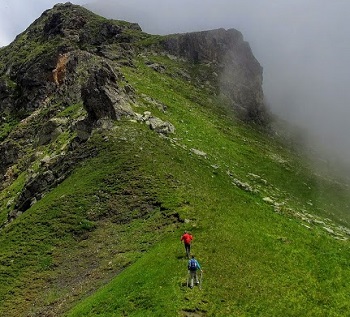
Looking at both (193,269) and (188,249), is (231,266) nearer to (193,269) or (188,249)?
(188,249)

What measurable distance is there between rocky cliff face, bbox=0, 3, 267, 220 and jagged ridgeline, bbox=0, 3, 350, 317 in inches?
20.3

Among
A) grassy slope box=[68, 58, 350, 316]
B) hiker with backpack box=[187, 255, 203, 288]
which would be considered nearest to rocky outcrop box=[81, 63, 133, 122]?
grassy slope box=[68, 58, 350, 316]

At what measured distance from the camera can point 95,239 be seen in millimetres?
45281

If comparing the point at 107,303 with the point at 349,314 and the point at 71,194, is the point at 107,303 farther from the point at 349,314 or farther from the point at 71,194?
the point at 71,194

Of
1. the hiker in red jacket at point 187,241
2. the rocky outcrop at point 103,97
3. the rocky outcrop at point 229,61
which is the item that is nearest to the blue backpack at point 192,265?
the hiker in red jacket at point 187,241

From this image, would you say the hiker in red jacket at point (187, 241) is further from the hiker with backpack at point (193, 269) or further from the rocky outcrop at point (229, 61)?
the rocky outcrop at point (229, 61)

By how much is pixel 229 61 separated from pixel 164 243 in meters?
120

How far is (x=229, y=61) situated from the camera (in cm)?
15050

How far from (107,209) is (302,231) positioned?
21.1 m

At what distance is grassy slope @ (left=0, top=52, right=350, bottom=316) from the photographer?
31.6 metres

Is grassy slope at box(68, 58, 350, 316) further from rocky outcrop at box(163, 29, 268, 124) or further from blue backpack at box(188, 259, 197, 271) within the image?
rocky outcrop at box(163, 29, 268, 124)

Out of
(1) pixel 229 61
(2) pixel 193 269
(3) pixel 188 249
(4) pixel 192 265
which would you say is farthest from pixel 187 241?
(1) pixel 229 61

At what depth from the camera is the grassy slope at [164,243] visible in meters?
31.6

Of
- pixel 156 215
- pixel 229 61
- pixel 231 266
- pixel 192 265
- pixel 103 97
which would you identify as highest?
pixel 229 61
